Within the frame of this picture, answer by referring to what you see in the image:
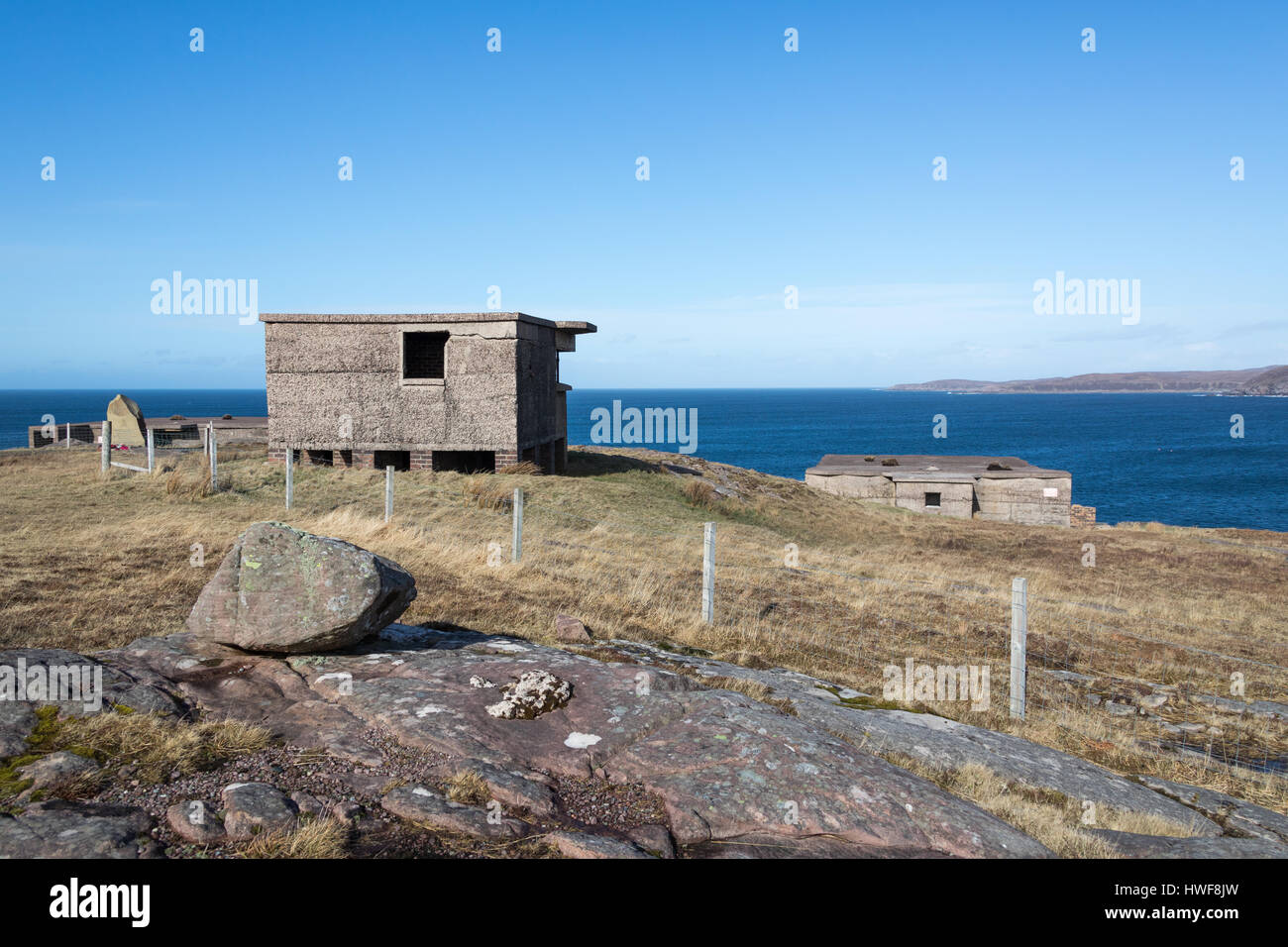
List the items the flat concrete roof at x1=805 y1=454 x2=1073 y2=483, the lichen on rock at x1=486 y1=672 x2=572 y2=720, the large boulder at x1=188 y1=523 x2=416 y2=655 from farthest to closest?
the flat concrete roof at x1=805 y1=454 x2=1073 y2=483
the large boulder at x1=188 y1=523 x2=416 y2=655
the lichen on rock at x1=486 y1=672 x2=572 y2=720

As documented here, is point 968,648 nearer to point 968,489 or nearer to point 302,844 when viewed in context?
point 302,844

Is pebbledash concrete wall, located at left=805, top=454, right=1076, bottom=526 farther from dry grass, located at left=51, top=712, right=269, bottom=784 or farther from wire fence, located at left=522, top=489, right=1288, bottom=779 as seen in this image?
dry grass, located at left=51, top=712, right=269, bottom=784

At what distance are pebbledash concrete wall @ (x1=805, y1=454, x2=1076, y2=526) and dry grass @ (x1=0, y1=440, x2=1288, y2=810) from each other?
914 centimetres

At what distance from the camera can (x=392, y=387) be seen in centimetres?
2028

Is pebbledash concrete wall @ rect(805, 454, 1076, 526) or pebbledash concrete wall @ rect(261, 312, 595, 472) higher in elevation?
pebbledash concrete wall @ rect(261, 312, 595, 472)

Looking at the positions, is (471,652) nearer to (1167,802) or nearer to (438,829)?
(438,829)

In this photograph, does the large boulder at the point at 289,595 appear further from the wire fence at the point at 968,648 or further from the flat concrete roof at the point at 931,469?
the flat concrete roof at the point at 931,469

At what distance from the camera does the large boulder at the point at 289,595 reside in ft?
20.8

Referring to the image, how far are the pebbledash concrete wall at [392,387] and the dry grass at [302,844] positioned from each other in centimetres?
1629

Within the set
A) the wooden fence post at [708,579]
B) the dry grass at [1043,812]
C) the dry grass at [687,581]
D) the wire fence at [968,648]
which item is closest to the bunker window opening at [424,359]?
the dry grass at [687,581]

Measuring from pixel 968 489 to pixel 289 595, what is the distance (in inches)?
1242

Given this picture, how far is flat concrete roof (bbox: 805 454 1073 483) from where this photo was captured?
34.2 metres

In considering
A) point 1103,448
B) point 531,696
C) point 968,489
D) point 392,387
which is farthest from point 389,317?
point 1103,448

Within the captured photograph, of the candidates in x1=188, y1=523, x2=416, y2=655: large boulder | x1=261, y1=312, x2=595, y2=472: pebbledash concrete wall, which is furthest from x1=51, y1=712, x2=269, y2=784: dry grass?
x1=261, y1=312, x2=595, y2=472: pebbledash concrete wall
